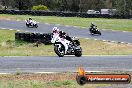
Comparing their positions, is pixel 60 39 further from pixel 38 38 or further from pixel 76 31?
pixel 76 31

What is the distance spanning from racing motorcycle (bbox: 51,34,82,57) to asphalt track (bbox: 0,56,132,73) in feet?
3.75

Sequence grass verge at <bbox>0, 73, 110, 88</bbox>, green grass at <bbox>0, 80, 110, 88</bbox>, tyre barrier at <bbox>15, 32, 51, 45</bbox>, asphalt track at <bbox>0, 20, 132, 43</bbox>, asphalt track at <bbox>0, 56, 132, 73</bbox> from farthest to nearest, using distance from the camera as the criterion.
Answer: asphalt track at <bbox>0, 20, 132, 43</bbox>
tyre barrier at <bbox>15, 32, 51, 45</bbox>
asphalt track at <bbox>0, 56, 132, 73</bbox>
grass verge at <bbox>0, 73, 110, 88</bbox>
green grass at <bbox>0, 80, 110, 88</bbox>

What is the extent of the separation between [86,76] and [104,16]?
163 feet

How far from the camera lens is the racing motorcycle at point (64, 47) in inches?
763

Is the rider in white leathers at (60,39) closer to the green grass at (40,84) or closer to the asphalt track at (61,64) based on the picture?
the asphalt track at (61,64)

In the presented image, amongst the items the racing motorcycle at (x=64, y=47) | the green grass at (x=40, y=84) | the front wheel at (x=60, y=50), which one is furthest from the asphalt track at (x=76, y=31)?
the green grass at (x=40, y=84)

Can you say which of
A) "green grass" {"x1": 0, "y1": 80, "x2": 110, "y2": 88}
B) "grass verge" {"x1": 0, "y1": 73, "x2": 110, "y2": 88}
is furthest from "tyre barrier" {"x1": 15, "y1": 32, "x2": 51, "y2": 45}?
"green grass" {"x1": 0, "y1": 80, "x2": 110, "y2": 88}

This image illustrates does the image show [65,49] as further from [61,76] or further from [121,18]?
[121,18]

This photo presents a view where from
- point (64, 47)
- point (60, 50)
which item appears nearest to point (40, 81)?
point (60, 50)

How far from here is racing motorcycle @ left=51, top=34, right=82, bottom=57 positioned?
63.6ft

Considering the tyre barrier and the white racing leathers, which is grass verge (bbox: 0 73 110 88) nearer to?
the white racing leathers

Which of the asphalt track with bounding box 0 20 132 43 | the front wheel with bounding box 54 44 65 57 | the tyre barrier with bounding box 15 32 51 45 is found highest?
the front wheel with bounding box 54 44 65 57

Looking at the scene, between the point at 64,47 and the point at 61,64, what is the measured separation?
3447 mm

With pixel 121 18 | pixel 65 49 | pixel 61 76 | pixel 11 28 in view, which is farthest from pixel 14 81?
pixel 121 18
